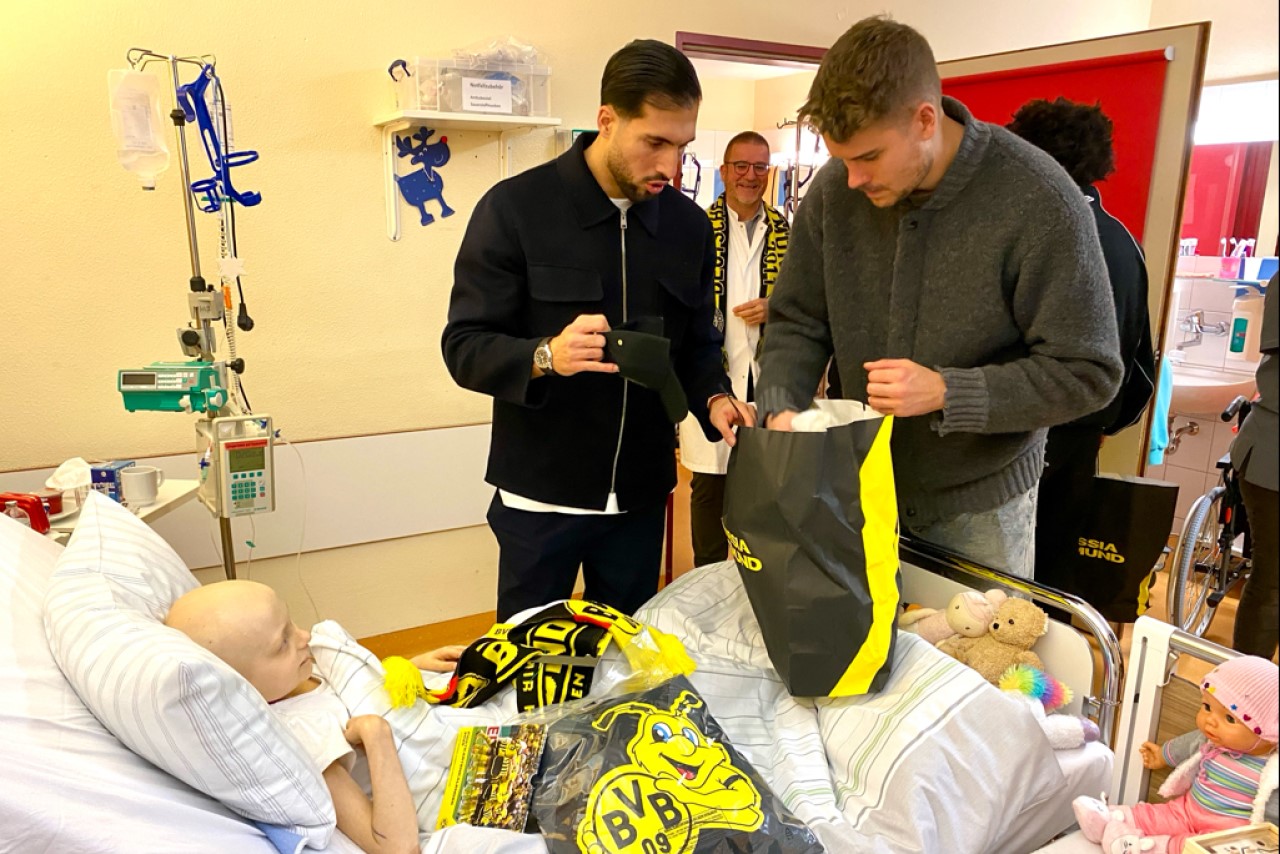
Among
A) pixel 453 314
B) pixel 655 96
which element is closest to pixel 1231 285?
pixel 655 96

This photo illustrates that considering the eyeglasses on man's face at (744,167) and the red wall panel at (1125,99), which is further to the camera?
the eyeglasses on man's face at (744,167)

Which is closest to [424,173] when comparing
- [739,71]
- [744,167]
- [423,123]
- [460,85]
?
[423,123]

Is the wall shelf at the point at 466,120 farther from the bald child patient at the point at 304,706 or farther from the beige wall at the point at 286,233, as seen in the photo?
the bald child patient at the point at 304,706

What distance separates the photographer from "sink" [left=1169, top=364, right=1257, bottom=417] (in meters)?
3.20

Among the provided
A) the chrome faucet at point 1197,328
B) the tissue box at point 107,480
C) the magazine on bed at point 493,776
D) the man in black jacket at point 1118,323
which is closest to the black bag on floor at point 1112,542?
the man in black jacket at point 1118,323

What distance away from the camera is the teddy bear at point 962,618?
1.52 m

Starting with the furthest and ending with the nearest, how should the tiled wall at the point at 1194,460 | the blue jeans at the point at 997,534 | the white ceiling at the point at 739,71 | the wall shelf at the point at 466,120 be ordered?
the white ceiling at the point at 739,71 < the tiled wall at the point at 1194,460 < the wall shelf at the point at 466,120 < the blue jeans at the point at 997,534

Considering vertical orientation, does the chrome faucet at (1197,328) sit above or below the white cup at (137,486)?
above

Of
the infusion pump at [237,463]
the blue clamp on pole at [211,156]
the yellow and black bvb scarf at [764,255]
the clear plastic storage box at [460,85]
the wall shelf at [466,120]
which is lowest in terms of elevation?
the infusion pump at [237,463]

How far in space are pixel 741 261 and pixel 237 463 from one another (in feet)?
5.50

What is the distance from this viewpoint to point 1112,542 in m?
2.02

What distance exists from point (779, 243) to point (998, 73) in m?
0.95

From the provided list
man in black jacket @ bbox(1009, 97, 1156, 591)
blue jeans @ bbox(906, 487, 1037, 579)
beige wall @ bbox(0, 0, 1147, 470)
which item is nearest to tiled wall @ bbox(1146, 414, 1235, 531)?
man in black jacket @ bbox(1009, 97, 1156, 591)

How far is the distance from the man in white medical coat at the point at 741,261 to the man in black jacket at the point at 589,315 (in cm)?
97
